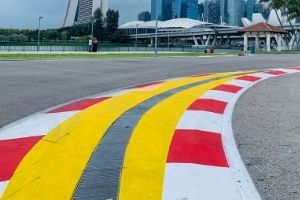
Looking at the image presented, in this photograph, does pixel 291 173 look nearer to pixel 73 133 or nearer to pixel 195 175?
pixel 195 175

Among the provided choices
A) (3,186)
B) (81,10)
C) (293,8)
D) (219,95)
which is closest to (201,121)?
(219,95)

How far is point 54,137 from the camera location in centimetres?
500

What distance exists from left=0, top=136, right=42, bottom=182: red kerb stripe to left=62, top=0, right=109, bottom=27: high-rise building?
14426 centimetres

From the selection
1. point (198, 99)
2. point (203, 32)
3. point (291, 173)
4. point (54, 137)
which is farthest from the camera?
point (203, 32)

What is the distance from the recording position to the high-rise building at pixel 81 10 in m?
150

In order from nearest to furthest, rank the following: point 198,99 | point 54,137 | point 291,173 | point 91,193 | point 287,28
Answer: point 91,193
point 291,173
point 54,137
point 198,99
point 287,28

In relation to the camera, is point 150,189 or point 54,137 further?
point 54,137

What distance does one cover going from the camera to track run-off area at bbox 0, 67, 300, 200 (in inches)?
137

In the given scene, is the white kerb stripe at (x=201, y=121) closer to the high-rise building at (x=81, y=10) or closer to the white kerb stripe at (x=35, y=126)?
the white kerb stripe at (x=35, y=126)

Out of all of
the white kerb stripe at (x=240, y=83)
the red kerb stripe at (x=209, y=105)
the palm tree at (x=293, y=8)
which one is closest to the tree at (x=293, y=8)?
the palm tree at (x=293, y=8)

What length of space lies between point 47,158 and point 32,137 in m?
0.93

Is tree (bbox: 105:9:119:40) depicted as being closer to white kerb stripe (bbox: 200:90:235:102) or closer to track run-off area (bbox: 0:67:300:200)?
white kerb stripe (bbox: 200:90:235:102)

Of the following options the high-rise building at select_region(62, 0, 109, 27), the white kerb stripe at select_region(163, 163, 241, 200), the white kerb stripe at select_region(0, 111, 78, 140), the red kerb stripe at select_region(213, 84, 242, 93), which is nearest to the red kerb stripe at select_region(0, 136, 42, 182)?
the white kerb stripe at select_region(0, 111, 78, 140)

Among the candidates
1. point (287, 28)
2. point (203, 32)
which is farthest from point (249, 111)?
point (203, 32)
